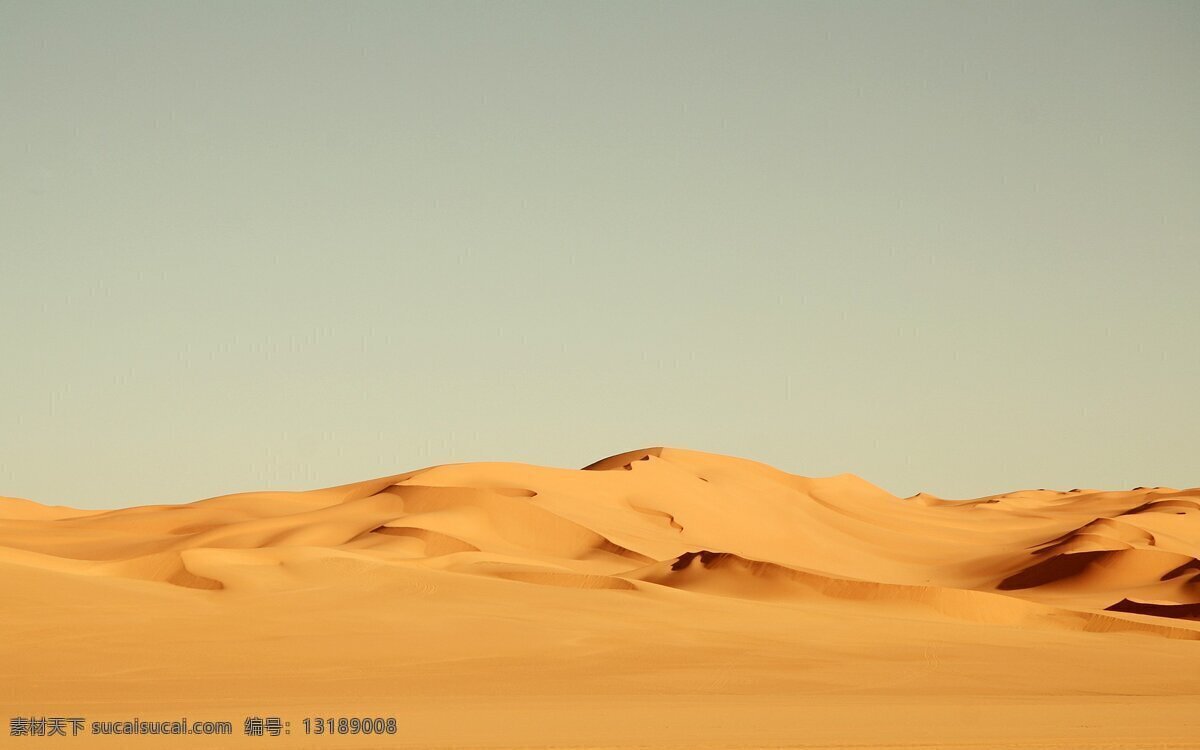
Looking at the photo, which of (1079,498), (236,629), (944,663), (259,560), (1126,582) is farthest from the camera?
(1079,498)

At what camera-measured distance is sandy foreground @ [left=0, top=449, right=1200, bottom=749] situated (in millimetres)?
16281

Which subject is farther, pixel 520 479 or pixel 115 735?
pixel 520 479

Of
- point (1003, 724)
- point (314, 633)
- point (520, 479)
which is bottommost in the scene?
point (1003, 724)

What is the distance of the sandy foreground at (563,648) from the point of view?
641 inches

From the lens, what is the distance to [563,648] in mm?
24047

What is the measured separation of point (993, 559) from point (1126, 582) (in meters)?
10.0

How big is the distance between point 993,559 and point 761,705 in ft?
151

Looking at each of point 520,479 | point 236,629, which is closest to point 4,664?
point 236,629

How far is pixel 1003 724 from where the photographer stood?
16.5 metres

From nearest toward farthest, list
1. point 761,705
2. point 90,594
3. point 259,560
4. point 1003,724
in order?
point 1003,724 < point 761,705 < point 90,594 < point 259,560

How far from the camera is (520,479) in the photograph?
6216cm

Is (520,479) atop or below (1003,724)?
atop

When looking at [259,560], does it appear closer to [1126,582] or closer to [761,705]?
[761,705]

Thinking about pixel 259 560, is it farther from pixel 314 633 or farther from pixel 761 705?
pixel 761 705
